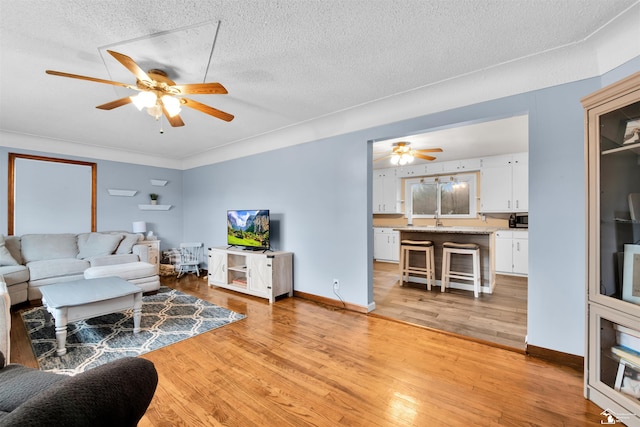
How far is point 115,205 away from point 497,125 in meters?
6.56

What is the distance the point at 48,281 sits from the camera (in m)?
3.72

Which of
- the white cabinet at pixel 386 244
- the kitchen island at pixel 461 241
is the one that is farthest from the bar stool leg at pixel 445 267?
the white cabinet at pixel 386 244

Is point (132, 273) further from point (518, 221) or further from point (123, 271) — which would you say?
point (518, 221)

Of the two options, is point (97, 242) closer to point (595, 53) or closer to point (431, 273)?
point (431, 273)

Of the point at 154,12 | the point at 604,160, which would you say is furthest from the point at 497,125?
the point at 154,12

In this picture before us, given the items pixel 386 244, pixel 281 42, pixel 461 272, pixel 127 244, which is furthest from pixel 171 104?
pixel 386 244

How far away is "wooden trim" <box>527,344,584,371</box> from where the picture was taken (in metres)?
2.12

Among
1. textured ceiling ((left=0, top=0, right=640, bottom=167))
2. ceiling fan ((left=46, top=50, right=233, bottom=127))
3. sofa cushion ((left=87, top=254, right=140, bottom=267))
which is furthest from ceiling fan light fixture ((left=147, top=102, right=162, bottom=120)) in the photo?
sofa cushion ((left=87, top=254, right=140, bottom=267))

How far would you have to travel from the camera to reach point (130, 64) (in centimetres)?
180

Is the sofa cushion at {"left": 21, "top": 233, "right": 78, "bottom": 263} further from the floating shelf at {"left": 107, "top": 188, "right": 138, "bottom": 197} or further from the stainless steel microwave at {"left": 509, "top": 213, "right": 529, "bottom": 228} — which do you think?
→ the stainless steel microwave at {"left": 509, "top": 213, "right": 529, "bottom": 228}

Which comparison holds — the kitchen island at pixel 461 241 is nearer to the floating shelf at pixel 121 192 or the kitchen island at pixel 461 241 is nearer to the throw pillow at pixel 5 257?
the floating shelf at pixel 121 192

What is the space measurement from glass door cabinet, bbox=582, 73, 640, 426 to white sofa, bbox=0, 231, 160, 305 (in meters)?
4.81

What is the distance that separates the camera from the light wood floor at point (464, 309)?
109 inches

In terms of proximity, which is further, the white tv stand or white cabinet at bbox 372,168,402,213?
white cabinet at bbox 372,168,402,213
